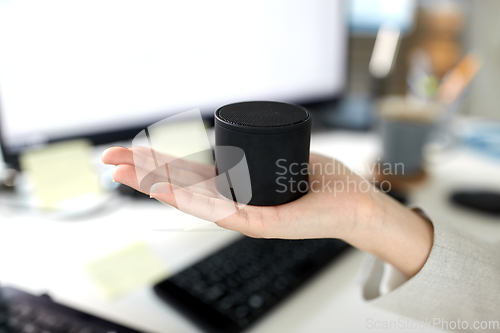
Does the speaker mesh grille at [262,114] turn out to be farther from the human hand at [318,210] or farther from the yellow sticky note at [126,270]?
the yellow sticky note at [126,270]

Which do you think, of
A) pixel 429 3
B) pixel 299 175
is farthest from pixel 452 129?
pixel 429 3

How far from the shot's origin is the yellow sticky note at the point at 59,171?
1.68 ft

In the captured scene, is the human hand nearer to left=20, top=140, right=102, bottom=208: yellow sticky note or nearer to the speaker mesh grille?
the speaker mesh grille

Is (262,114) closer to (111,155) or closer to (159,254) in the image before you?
(111,155)

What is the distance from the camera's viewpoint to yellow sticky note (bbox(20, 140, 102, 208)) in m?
0.51

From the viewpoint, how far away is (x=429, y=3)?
175 centimetres

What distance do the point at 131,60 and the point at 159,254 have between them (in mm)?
273

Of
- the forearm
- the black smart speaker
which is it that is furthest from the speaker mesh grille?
the forearm

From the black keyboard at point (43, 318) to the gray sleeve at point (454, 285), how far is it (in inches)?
9.7

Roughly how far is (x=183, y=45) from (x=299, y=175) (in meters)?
0.37

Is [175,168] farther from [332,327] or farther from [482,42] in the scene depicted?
[482,42]

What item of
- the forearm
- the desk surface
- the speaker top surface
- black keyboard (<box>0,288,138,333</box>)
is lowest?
the desk surface

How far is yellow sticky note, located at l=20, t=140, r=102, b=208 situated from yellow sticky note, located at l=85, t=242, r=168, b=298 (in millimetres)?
150

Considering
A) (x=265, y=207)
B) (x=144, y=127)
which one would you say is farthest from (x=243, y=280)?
(x=144, y=127)
